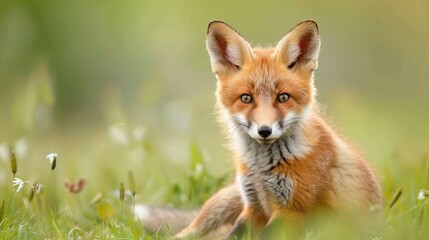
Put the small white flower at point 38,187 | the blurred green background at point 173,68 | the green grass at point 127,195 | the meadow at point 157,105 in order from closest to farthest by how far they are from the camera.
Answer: the small white flower at point 38,187 → the green grass at point 127,195 → the meadow at point 157,105 → the blurred green background at point 173,68

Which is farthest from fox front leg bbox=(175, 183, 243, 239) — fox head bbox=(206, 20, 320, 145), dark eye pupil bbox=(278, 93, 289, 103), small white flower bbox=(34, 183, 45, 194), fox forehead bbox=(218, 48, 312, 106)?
small white flower bbox=(34, 183, 45, 194)

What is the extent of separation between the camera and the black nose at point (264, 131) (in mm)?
4875

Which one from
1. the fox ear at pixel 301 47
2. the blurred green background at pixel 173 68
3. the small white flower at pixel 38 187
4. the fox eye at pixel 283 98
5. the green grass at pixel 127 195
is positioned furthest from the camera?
the blurred green background at pixel 173 68

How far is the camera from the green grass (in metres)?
4.99

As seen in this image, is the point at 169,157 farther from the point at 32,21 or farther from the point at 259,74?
the point at 32,21

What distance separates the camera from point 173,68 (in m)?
10.2

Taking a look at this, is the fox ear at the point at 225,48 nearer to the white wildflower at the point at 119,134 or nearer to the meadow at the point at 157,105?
the meadow at the point at 157,105

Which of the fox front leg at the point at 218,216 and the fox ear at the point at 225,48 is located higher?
the fox ear at the point at 225,48

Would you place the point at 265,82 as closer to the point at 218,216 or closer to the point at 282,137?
the point at 282,137

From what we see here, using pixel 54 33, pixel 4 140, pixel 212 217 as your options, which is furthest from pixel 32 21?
pixel 212 217

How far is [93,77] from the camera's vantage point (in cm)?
1030

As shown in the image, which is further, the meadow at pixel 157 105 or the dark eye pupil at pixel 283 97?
the meadow at pixel 157 105

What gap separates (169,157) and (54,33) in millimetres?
3722

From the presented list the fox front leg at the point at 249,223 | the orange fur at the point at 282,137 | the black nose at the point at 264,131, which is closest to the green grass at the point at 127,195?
the orange fur at the point at 282,137
